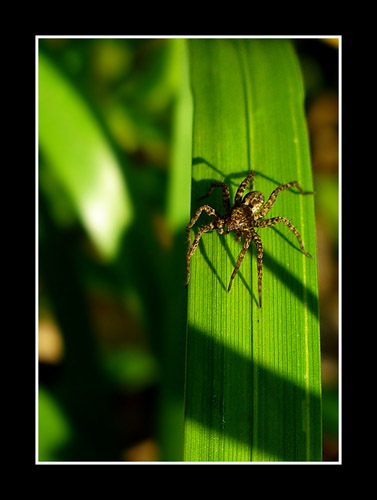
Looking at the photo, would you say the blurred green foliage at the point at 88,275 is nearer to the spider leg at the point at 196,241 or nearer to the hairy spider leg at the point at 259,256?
the spider leg at the point at 196,241

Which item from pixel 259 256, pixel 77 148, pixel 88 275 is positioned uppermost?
pixel 77 148

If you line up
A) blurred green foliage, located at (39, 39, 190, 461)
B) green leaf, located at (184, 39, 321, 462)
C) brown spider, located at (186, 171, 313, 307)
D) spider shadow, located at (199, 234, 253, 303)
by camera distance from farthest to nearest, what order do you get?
blurred green foliage, located at (39, 39, 190, 461), brown spider, located at (186, 171, 313, 307), spider shadow, located at (199, 234, 253, 303), green leaf, located at (184, 39, 321, 462)

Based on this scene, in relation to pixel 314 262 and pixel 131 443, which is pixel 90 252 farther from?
pixel 314 262

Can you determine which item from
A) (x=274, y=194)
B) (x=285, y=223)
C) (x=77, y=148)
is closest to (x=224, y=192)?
(x=274, y=194)

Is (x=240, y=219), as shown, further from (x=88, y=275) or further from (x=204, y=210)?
(x=88, y=275)

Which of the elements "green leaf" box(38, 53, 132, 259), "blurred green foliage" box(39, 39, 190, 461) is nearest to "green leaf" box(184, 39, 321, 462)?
"blurred green foliage" box(39, 39, 190, 461)

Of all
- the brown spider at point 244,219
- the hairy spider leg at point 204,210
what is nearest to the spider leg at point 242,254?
the brown spider at point 244,219

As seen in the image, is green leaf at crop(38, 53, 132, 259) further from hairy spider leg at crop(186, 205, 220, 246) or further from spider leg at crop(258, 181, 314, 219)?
spider leg at crop(258, 181, 314, 219)
